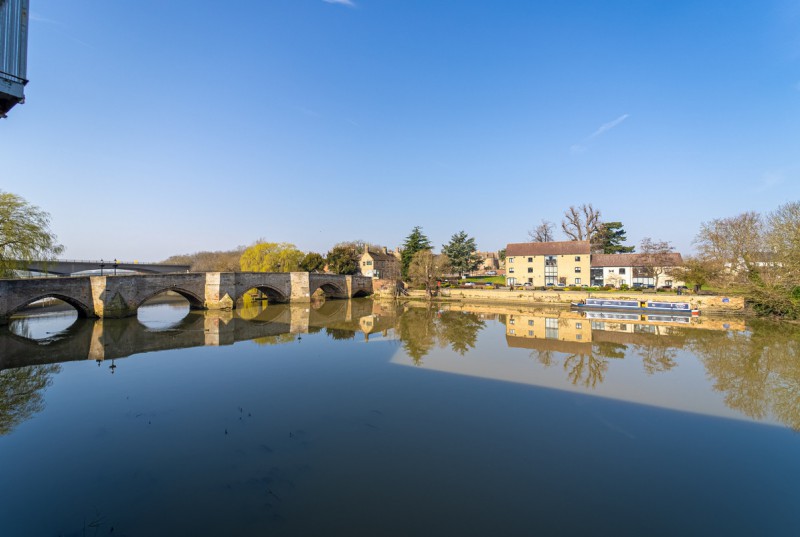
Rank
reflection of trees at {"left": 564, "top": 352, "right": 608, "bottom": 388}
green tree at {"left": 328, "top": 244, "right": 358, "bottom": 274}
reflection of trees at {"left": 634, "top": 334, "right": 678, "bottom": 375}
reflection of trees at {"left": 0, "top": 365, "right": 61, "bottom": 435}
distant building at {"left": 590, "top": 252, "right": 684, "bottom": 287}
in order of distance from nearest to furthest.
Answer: reflection of trees at {"left": 0, "top": 365, "right": 61, "bottom": 435}, reflection of trees at {"left": 564, "top": 352, "right": 608, "bottom": 388}, reflection of trees at {"left": 634, "top": 334, "right": 678, "bottom": 375}, distant building at {"left": 590, "top": 252, "right": 684, "bottom": 287}, green tree at {"left": 328, "top": 244, "right": 358, "bottom": 274}

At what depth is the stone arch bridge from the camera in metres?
22.6

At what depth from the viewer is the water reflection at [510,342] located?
12.6 meters

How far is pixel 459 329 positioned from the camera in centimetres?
2486

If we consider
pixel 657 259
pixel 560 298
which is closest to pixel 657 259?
pixel 657 259

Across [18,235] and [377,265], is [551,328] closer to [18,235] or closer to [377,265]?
[18,235]

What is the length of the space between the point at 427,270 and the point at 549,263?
728 inches

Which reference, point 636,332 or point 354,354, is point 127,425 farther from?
point 636,332

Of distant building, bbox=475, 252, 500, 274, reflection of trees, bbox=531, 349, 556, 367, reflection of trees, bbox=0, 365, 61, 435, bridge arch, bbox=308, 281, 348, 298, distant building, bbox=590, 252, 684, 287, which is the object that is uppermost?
distant building, bbox=475, 252, 500, 274

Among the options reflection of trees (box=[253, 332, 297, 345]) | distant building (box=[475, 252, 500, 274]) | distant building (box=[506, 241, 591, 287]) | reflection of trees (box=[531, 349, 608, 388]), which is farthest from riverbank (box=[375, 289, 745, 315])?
distant building (box=[475, 252, 500, 274])

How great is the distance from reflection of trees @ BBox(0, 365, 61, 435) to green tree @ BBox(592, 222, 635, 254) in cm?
6496

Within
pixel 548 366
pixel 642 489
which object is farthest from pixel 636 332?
pixel 642 489

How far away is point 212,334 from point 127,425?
14021mm

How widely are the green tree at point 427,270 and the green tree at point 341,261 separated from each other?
12.0 meters

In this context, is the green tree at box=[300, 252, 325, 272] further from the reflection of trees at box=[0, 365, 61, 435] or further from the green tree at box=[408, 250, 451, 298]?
the reflection of trees at box=[0, 365, 61, 435]
